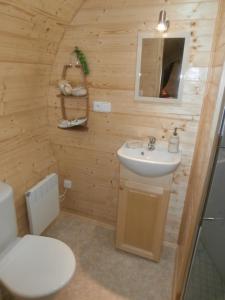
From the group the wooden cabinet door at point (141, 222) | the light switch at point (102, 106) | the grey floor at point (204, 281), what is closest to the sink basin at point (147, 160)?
the wooden cabinet door at point (141, 222)

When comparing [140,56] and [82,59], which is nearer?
[140,56]

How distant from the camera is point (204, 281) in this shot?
1350mm

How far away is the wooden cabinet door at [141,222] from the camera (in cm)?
169

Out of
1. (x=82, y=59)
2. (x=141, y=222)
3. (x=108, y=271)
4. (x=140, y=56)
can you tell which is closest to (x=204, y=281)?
(x=141, y=222)

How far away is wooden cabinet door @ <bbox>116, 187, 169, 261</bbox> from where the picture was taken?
5.54 ft

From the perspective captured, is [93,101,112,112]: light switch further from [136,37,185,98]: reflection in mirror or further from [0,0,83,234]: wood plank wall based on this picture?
[0,0,83,234]: wood plank wall

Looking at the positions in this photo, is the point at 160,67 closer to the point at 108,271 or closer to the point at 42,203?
the point at 42,203

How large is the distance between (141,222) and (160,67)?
1271mm

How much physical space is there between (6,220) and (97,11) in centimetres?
170

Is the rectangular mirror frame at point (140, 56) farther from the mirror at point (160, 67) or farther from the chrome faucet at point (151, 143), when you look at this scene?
the chrome faucet at point (151, 143)

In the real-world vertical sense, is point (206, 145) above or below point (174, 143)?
above

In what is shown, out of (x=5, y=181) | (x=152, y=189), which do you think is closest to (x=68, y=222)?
(x=5, y=181)

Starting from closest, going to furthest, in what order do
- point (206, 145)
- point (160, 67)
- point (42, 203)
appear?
point (206, 145) → point (160, 67) → point (42, 203)

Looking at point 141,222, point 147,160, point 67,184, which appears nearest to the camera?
point 147,160
